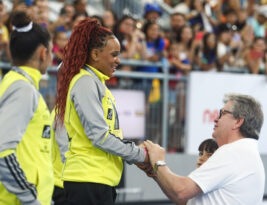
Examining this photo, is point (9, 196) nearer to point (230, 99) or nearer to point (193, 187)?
point (193, 187)

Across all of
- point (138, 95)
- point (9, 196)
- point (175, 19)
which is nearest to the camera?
point (9, 196)

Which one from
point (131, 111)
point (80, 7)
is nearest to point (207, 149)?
point (131, 111)

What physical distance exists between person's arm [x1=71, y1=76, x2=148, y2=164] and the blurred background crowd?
13.5 feet

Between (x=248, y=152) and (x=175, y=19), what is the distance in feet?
26.8

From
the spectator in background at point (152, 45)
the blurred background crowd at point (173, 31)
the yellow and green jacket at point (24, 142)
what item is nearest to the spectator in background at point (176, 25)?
the blurred background crowd at point (173, 31)

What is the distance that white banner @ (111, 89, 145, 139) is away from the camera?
10.0 metres

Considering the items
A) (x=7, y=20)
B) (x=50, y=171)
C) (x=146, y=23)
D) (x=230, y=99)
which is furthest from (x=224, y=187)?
(x=146, y=23)

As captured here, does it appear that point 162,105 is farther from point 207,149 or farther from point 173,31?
point 207,149

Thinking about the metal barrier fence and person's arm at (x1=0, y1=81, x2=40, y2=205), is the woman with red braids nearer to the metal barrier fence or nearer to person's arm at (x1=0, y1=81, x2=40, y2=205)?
person's arm at (x1=0, y1=81, x2=40, y2=205)

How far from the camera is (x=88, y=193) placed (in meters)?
4.60

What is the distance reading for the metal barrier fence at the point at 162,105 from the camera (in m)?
10.5

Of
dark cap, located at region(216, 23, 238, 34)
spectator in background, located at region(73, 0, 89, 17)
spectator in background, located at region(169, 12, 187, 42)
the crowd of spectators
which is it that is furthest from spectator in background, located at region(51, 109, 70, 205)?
dark cap, located at region(216, 23, 238, 34)

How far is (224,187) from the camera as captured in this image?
4.41m

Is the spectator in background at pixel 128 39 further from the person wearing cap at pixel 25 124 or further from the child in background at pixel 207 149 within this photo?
the person wearing cap at pixel 25 124
